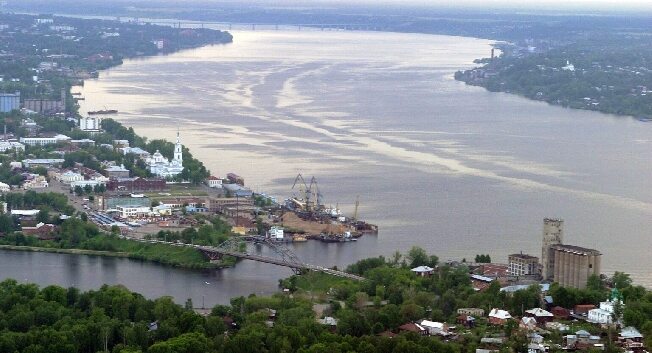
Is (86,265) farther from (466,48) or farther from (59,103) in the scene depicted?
(466,48)

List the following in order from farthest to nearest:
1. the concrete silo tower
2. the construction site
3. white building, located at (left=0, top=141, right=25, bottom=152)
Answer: white building, located at (left=0, top=141, right=25, bottom=152) < the construction site < the concrete silo tower

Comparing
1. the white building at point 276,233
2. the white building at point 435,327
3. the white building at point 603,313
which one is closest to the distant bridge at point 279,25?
the white building at point 276,233

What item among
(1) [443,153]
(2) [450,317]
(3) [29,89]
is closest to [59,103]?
(3) [29,89]

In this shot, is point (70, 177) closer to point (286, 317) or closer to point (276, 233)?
point (276, 233)

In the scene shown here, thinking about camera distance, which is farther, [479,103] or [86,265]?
[479,103]

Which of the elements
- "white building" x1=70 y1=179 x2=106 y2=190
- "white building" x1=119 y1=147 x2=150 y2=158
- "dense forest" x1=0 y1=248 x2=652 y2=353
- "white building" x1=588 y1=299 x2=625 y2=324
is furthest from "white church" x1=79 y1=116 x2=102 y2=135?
"white building" x1=588 y1=299 x2=625 y2=324

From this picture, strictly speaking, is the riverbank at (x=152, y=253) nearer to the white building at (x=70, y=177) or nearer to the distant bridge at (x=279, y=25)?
the white building at (x=70, y=177)

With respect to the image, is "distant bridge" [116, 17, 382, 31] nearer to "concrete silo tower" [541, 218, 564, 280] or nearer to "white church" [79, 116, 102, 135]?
"white church" [79, 116, 102, 135]
